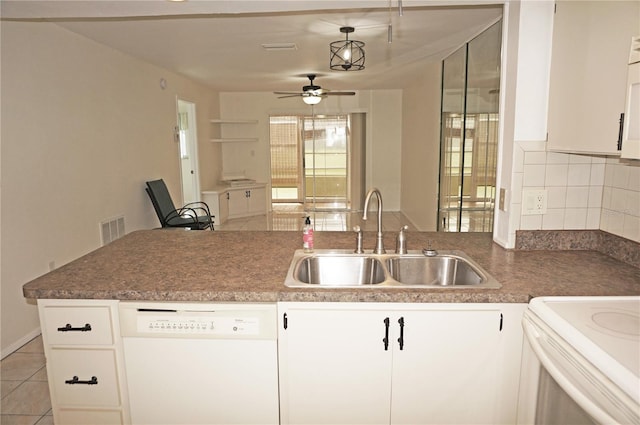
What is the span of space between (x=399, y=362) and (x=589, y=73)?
1.39 metres

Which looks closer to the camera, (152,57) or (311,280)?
(311,280)

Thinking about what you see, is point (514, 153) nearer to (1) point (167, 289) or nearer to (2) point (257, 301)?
(2) point (257, 301)

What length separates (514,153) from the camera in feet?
7.07

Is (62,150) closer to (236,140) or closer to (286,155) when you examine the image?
(236,140)

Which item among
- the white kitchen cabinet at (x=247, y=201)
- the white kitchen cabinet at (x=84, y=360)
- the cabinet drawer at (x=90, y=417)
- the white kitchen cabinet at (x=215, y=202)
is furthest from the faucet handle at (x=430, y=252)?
the white kitchen cabinet at (x=247, y=201)

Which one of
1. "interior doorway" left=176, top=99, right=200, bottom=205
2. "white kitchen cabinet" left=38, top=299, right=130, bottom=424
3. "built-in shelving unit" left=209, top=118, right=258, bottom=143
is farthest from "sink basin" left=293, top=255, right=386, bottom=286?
"built-in shelving unit" left=209, top=118, right=258, bottom=143

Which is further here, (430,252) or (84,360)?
(430,252)

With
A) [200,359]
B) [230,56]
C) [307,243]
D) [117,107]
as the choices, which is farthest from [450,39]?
[200,359]

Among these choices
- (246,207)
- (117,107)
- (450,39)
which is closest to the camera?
(450,39)

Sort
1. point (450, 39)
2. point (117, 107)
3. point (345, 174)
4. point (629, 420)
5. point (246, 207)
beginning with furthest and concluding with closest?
point (345, 174)
point (246, 207)
point (117, 107)
point (450, 39)
point (629, 420)

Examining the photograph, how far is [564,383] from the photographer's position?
1.21m

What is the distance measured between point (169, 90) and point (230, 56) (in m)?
1.50

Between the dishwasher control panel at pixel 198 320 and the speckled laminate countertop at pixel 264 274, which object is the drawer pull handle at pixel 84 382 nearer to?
the dishwasher control panel at pixel 198 320

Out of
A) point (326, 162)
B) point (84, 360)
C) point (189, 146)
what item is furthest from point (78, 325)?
point (326, 162)
